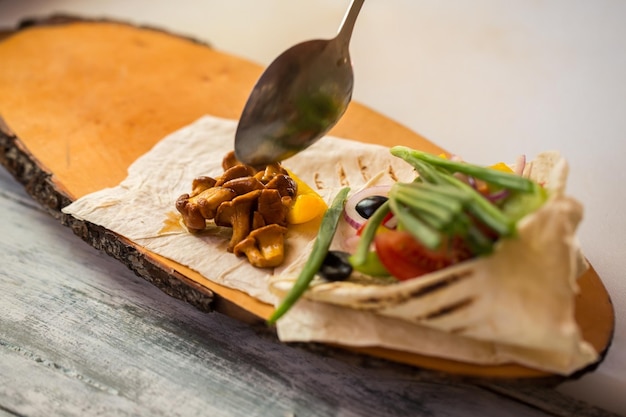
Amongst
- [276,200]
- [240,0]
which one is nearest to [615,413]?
[276,200]

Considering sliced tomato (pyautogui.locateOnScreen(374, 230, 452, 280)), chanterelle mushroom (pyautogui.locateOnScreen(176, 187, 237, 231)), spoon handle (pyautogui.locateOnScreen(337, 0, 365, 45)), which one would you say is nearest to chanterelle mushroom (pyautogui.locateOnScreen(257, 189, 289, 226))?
chanterelle mushroom (pyautogui.locateOnScreen(176, 187, 237, 231))

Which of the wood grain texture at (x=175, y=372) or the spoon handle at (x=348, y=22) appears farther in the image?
the spoon handle at (x=348, y=22)

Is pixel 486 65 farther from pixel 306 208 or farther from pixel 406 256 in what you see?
pixel 406 256

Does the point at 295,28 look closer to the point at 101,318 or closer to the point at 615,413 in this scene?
the point at 101,318

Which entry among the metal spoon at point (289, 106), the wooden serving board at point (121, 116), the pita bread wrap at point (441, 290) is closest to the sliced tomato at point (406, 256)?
the pita bread wrap at point (441, 290)

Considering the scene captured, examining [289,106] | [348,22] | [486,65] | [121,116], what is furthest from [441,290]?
[486,65]

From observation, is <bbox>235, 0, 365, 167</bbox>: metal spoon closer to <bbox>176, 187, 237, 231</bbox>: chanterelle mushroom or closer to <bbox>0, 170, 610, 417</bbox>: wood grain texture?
<bbox>176, 187, 237, 231</bbox>: chanterelle mushroom

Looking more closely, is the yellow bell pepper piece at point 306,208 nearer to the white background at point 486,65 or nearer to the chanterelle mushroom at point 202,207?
the chanterelle mushroom at point 202,207
